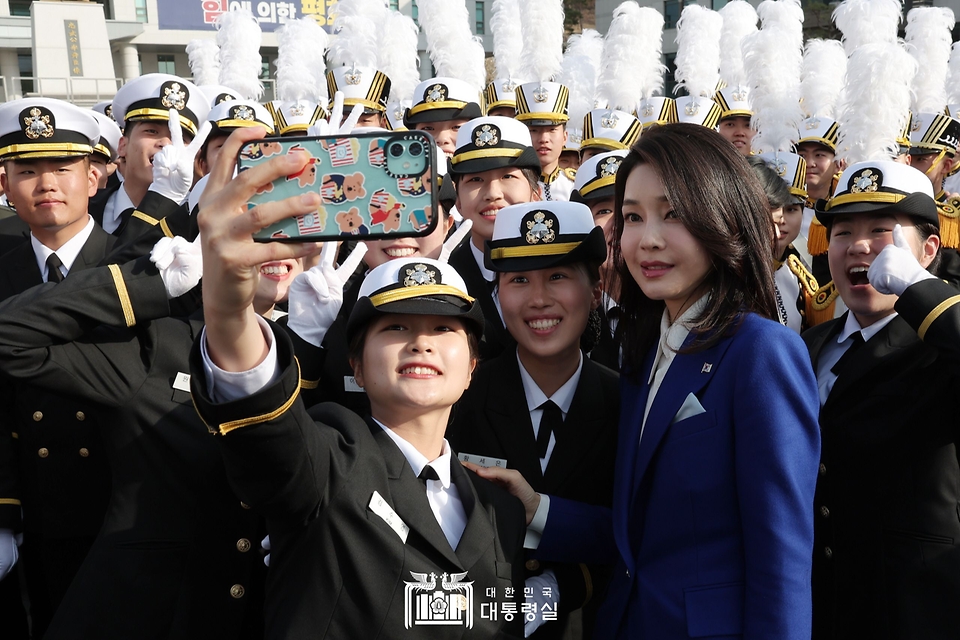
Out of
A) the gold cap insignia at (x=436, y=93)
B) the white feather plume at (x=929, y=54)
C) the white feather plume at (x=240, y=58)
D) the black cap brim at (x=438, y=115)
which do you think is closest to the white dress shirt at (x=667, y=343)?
the black cap brim at (x=438, y=115)

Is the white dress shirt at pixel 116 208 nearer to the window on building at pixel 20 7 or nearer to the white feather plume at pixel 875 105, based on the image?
the white feather plume at pixel 875 105

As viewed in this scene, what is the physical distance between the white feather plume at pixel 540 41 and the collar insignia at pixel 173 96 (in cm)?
412

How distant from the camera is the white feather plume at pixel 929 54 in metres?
10.9

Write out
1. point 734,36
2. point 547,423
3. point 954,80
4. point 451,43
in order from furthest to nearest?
point 734,36 < point 954,80 < point 451,43 < point 547,423

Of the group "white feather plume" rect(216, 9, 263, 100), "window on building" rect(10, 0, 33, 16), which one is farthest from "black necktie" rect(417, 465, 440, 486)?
"window on building" rect(10, 0, 33, 16)

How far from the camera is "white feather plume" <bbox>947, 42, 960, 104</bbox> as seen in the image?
39.1 ft

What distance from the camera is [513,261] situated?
374cm

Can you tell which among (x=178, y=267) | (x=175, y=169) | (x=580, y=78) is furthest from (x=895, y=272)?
(x=580, y=78)

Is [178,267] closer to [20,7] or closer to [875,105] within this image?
[875,105]

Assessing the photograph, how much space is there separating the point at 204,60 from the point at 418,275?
384 inches

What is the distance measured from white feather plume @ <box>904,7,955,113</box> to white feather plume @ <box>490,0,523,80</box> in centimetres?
429

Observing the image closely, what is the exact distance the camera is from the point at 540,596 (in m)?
3.18

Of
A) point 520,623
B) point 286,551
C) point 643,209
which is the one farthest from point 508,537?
point 643,209

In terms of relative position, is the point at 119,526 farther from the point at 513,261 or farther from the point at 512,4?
the point at 512,4
